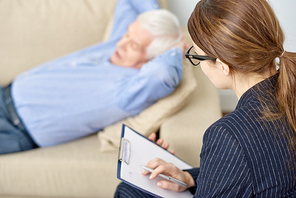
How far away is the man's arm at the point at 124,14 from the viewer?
5.33 feet

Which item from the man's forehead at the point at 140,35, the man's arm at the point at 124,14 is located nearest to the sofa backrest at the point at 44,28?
the man's arm at the point at 124,14

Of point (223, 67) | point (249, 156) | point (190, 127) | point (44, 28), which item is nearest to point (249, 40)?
point (223, 67)

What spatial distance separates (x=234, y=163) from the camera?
0.62 m

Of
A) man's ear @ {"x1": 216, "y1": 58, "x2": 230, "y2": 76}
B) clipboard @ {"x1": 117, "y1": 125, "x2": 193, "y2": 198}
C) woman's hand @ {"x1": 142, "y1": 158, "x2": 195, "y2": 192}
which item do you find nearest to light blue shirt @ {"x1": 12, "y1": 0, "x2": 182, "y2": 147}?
clipboard @ {"x1": 117, "y1": 125, "x2": 193, "y2": 198}

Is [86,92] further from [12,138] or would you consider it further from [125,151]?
[125,151]

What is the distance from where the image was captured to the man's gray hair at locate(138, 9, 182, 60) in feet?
4.65

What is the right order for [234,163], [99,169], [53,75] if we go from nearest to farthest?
[234,163], [99,169], [53,75]

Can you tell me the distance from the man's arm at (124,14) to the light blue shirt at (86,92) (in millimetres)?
25

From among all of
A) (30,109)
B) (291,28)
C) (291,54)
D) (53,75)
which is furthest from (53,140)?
(291,28)

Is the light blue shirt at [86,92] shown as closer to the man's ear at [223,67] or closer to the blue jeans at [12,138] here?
the blue jeans at [12,138]

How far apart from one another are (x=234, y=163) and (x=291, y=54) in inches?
11.3

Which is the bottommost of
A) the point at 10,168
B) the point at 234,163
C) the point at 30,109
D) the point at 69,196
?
the point at 69,196

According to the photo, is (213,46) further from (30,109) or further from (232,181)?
(30,109)

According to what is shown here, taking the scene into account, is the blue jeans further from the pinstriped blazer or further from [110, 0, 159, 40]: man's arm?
the pinstriped blazer
